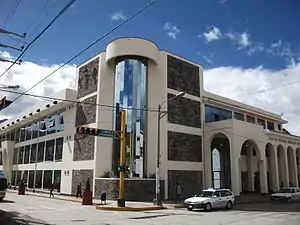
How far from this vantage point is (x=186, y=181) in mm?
32312

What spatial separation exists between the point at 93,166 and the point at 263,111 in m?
28.0

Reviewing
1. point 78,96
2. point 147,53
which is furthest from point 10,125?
point 147,53

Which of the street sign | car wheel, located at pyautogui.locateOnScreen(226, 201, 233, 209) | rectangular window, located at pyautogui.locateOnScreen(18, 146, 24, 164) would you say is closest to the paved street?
car wheel, located at pyautogui.locateOnScreen(226, 201, 233, 209)

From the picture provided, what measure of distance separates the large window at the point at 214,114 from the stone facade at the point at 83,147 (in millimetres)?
13542

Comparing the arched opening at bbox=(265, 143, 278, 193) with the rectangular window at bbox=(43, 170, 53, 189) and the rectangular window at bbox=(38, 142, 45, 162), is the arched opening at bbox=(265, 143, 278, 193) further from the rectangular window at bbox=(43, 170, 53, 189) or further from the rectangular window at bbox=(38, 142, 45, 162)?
the rectangular window at bbox=(38, 142, 45, 162)

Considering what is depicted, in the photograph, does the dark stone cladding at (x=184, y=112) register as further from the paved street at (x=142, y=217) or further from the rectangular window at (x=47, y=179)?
the rectangular window at (x=47, y=179)

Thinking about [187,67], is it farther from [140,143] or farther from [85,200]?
[85,200]

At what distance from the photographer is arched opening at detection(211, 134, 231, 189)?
Answer: 3653cm

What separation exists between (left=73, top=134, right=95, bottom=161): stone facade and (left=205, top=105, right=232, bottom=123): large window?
13542 mm

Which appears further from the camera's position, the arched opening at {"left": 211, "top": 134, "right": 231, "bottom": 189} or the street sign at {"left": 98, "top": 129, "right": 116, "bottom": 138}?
the arched opening at {"left": 211, "top": 134, "right": 231, "bottom": 189}

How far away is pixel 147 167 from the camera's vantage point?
30250 millimetres

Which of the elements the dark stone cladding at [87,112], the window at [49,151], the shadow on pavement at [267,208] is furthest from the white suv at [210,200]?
the window at [49,151]

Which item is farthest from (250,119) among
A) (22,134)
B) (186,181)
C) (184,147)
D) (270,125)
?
(22,134)

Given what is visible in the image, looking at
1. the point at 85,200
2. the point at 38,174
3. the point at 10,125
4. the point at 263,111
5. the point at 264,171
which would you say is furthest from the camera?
the point at 10,125
